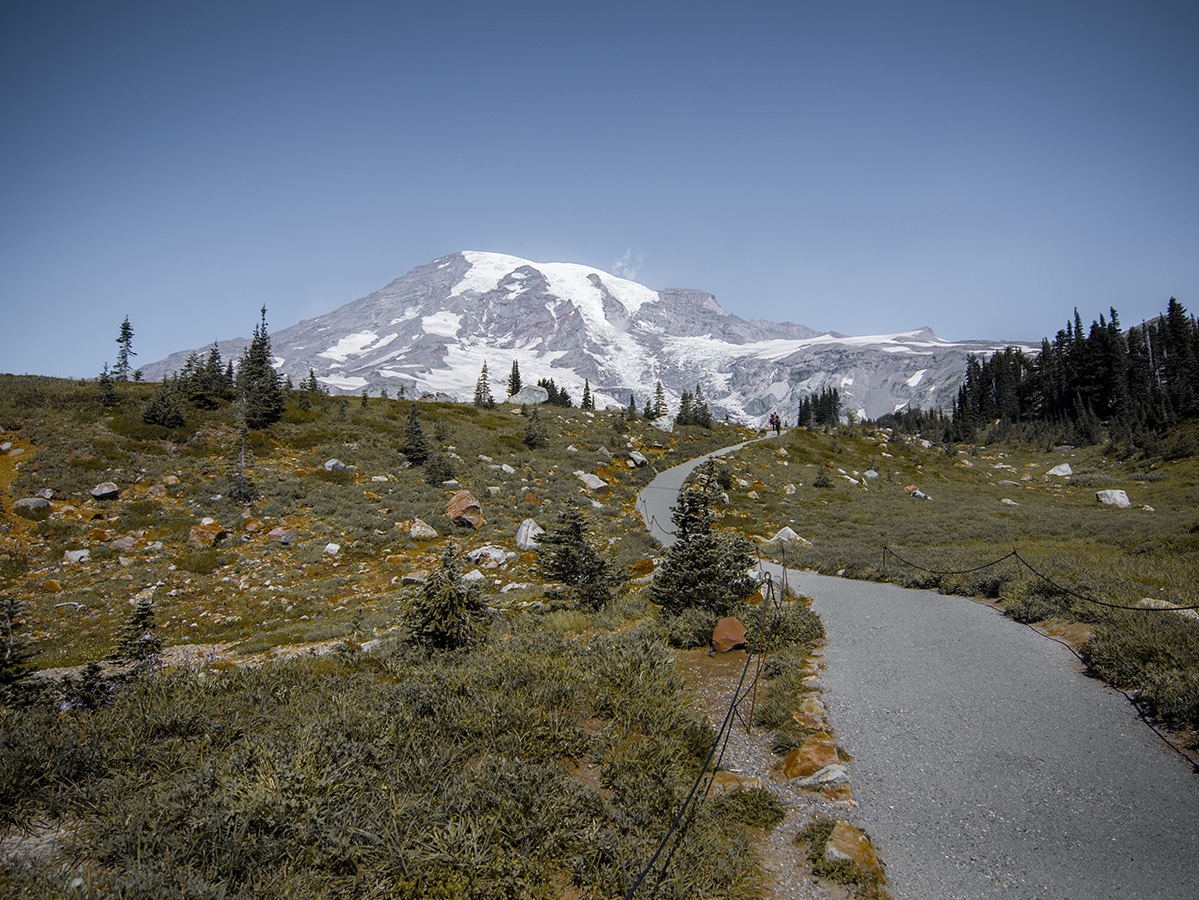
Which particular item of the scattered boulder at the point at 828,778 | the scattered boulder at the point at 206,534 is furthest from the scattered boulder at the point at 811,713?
the scattered boulder at the point at 206,534

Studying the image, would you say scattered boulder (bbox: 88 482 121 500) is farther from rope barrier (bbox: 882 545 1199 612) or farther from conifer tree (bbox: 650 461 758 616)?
rope barrier (bbox: 882 545 1199 612)

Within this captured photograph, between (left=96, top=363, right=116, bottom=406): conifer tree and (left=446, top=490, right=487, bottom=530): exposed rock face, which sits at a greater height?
(left=96, top=363, right=116, bottom=406): conifer tree

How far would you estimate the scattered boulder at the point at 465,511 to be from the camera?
79.7ft

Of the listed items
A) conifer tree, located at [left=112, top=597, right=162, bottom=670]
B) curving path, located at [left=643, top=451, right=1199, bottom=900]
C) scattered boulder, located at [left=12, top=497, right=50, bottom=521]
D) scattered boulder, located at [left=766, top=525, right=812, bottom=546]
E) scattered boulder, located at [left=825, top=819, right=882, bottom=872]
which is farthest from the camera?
scattered boulder, located at [left=766, top=525, right=812, bottom=546]

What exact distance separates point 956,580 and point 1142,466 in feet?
184

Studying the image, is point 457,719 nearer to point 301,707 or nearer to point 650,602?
point 301,707

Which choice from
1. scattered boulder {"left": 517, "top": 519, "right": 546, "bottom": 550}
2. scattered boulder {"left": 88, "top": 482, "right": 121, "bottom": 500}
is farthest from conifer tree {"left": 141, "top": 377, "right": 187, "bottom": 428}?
scattered boulder {"left": 517, "top": 519, "right": 546, "bottom": 550}

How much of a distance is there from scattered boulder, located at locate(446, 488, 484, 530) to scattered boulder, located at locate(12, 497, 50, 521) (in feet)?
45.8

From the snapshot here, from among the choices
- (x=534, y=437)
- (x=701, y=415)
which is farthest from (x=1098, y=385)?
(x=534, y=437)

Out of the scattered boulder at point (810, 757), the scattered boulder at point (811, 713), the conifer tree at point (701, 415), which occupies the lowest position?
the scattered boulder at point (811, 713)

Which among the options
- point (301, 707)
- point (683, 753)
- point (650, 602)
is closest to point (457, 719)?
point (301, 707)

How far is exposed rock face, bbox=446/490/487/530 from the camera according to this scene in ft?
79.7

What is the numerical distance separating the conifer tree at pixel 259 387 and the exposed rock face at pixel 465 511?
14.4 m

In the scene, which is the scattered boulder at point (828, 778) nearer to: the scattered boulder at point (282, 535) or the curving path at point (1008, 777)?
the curving path at point (1008, 777)
